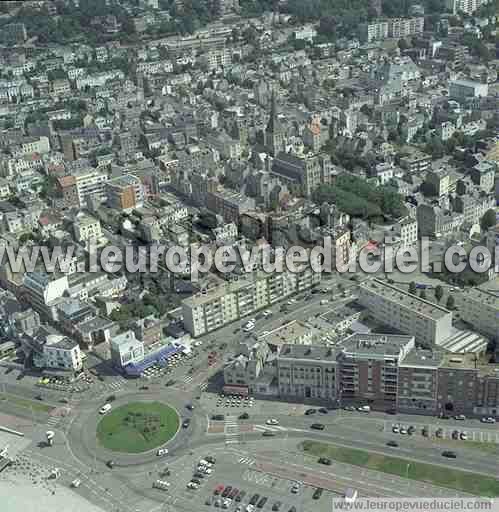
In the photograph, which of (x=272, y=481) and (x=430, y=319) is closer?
(x=272, y=481)

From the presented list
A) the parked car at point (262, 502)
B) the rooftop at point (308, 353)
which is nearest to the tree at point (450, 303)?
the rooftop at point (308, 353)

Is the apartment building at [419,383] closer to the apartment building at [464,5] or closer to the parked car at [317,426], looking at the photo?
the parked car at [317,426]

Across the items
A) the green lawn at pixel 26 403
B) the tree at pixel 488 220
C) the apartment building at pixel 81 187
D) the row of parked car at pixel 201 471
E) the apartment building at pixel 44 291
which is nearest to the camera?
the row of parked car at pixel 201 471

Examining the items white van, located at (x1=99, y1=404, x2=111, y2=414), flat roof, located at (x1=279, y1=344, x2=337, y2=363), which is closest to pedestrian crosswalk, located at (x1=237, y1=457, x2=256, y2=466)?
flat roof, located at (x1=279, y1=344, x2=337, y2=363)

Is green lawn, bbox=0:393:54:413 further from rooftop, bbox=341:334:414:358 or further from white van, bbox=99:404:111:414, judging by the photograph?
rooftop, bbox=341:334:414:358

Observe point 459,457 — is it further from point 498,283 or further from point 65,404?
point 65,404

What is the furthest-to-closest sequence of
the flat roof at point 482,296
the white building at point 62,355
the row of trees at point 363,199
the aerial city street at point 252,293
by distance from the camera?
the row of trees at point 363,199 → the flat roof at point 482,296 → the white building at point 62,355 → the aerial city street at point 252,293

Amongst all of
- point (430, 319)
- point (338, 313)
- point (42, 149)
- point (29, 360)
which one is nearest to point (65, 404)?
point (29, 360)
